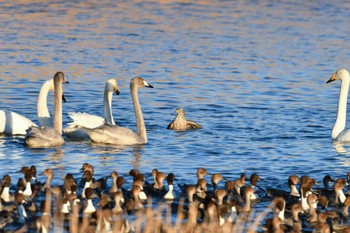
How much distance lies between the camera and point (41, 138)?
18.4 metres

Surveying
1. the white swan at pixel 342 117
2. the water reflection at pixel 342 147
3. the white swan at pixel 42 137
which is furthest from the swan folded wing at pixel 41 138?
the white swan at pixel 342 117

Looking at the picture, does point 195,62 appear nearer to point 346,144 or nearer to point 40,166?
point 346,144

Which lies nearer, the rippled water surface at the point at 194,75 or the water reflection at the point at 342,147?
the rippled water surface at the point at 194,75

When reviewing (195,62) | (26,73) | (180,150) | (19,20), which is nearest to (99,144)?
(180,150)

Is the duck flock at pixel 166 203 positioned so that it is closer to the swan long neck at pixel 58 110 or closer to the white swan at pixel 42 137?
the white swan at pixel 42 137

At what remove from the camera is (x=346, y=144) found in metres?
19.8

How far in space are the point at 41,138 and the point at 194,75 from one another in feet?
32.6

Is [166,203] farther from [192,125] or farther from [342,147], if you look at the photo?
Result: [192,125]

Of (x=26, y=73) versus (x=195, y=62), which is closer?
(x=26, y=73)

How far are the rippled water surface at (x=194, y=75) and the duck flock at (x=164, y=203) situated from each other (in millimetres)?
645

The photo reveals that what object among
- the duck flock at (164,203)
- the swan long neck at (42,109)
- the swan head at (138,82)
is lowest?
the duck flock at (164,203)

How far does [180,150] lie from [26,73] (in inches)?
377

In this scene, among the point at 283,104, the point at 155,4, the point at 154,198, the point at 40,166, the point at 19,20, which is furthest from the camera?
the point at 155,4

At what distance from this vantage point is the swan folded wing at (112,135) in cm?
1902
